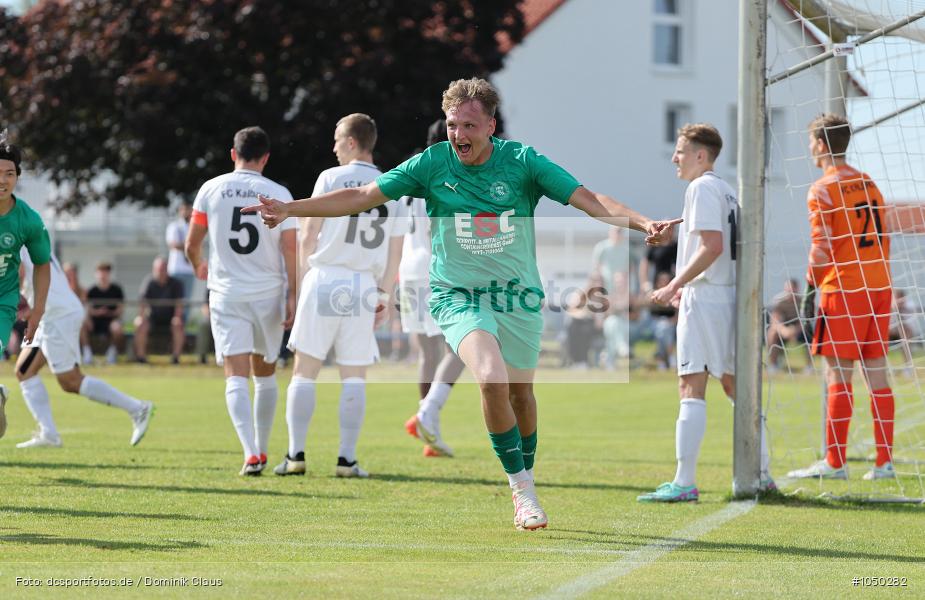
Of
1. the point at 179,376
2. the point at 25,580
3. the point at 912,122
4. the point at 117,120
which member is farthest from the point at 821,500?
the point at 117,120

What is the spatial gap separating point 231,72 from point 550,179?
22375 mm

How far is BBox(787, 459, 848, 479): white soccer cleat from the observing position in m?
9.27

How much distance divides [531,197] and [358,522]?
6.40 feet

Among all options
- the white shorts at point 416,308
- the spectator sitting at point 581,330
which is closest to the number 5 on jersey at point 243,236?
the white shorts at point 416,308

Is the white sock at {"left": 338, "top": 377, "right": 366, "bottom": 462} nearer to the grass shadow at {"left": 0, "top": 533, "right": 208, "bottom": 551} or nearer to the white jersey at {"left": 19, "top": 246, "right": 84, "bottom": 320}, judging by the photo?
the white jersey at {"left": 19, "top": 246, "right": 84, "bottom": 320}

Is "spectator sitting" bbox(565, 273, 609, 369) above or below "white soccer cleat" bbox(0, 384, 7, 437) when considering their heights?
above

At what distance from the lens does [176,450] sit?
35.6 ft

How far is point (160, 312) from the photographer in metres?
23.4

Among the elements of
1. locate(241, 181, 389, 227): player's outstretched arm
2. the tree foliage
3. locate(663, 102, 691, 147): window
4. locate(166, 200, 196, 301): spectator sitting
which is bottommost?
locate(241, 181, 389, 227): player's outstretched arm

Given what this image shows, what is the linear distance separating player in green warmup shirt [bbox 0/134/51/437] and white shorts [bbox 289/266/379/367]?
1.74m

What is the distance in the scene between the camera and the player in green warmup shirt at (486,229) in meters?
6.60

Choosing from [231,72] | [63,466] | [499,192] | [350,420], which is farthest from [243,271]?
[231,72]

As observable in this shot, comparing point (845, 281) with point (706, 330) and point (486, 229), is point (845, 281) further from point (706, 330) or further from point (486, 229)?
point (486, 229)

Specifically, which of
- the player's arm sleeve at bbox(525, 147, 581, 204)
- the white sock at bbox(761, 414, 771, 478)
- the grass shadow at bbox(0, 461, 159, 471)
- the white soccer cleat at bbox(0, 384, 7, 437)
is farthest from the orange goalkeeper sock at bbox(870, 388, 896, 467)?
the white soccer cleat at bbox(0, 384, 7, 437)
